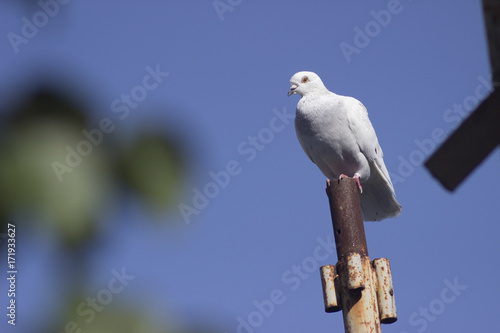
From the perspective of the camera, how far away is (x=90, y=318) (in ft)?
6.45

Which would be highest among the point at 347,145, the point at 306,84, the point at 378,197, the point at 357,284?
the point at 306,84

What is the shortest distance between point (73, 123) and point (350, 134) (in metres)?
6.49

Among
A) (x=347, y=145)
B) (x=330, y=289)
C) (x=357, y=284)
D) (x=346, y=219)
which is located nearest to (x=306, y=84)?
(x=347, y=145)

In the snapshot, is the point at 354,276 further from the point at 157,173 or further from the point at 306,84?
the point at 306,84

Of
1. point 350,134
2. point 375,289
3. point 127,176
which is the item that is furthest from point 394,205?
point 127,176

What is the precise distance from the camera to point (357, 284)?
4316 mm

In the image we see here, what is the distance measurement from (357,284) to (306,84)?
4978 millimetres

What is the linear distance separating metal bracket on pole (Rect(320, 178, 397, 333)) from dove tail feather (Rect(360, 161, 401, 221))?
397cm

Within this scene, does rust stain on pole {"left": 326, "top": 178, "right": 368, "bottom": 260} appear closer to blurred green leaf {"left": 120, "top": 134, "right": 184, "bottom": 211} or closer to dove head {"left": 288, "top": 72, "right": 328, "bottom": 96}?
blurred green leaf {"left": 120, "top": 134, "right": 184, "bottom": 211}

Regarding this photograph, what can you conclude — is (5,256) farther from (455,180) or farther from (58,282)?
(455,180)

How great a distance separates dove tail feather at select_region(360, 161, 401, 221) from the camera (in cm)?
854

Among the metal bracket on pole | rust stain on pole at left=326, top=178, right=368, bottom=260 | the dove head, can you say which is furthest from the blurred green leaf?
the dove head

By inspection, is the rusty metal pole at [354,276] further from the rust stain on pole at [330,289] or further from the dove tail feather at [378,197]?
the dove tail feather at [378,197]

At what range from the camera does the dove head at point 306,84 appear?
352 inches
